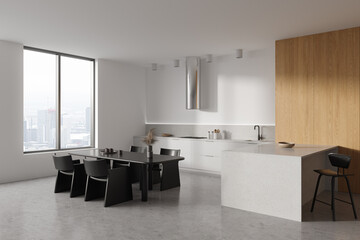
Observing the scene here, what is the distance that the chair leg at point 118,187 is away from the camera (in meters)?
4.78

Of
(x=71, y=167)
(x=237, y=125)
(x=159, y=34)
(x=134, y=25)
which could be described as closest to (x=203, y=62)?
(x=237, y=125)

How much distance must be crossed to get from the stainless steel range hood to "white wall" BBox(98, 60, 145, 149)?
1.94 metres

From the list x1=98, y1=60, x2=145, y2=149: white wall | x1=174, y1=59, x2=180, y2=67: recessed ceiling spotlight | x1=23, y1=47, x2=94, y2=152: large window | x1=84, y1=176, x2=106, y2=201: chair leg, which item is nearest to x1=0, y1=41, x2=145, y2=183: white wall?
x1=98, y1=60, x2=145, y2=149: white wall

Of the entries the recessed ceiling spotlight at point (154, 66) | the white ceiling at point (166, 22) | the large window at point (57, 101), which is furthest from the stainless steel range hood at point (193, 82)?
the large window at point (57, 101)

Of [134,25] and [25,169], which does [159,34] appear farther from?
[25,169]

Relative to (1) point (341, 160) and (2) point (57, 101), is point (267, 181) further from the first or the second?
(2) point (57, 101)

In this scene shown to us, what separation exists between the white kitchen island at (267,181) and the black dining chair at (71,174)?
251 centimetres

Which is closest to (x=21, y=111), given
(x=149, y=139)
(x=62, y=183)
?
(x=62, y=183)

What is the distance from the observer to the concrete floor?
362cm

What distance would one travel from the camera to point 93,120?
8422 millimetres

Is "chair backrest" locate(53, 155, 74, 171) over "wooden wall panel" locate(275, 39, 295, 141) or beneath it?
beneath

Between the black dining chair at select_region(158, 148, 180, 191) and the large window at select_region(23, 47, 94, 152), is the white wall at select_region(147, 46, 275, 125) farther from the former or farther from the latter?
the black dining chair at select_region(158, 148, 180, 191)

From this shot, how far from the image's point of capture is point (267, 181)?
169 inches

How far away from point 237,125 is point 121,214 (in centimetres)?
422
